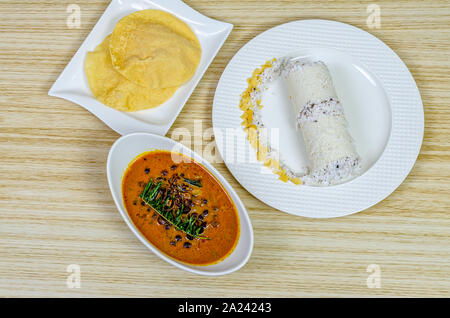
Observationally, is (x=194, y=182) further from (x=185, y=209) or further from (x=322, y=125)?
(x=322, y=125)

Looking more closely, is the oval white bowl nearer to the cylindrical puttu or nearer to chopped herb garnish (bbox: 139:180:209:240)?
chopped herb garnish (bbox: 139:180:209:240)

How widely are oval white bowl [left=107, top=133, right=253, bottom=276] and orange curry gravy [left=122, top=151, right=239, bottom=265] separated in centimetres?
2

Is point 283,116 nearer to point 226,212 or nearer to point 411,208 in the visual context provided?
point 226,212

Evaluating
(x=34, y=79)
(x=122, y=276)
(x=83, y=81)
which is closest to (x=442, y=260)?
(x=122, y=276)

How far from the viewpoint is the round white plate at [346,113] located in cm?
124

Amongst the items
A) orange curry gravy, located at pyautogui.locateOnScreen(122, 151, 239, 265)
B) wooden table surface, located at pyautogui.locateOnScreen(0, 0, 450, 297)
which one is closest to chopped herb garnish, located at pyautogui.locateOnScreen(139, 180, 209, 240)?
orange curry gravy, located at pyautogui.locateOnScreen(122, 151, 239, 265)

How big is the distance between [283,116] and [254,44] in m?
0.27

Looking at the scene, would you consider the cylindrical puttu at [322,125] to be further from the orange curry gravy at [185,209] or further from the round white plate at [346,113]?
the orange curry gravy at [185,209]

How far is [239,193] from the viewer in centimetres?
130

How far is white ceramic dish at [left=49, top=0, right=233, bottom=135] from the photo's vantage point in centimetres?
133

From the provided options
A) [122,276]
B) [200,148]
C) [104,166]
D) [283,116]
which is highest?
[283,116]

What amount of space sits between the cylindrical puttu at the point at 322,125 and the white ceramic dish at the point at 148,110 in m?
0.31

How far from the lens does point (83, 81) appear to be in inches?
54.0

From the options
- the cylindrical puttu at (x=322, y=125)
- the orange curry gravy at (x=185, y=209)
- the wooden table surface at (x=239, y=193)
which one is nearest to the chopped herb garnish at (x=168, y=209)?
the orange curry gravy at (x=185, y=209)
